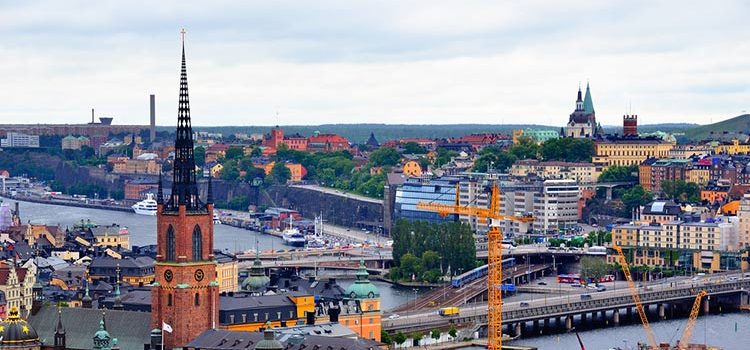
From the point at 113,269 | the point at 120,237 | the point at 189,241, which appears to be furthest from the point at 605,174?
the point at 189,241

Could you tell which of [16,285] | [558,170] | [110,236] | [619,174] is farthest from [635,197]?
[16,285]

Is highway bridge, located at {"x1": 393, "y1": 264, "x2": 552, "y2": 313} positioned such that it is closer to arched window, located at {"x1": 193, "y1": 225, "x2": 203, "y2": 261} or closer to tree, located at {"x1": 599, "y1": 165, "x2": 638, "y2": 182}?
arched window, located at {"x1": 193, "y1": 225, "x2": 203, "y2": 261}

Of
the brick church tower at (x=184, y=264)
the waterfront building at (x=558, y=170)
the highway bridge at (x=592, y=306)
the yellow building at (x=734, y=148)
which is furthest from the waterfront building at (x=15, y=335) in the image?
the yellow building at (x=734, y=148)

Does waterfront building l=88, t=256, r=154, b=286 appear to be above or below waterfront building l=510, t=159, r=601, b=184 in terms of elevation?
below

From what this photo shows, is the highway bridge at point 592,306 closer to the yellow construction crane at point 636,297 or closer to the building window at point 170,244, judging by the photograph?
the yellow construction crane at point 636,297

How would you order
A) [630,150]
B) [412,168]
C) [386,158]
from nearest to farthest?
1. [630,150]
2. [412,168]
3. [386,158]

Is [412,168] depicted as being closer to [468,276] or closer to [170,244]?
[468,276]

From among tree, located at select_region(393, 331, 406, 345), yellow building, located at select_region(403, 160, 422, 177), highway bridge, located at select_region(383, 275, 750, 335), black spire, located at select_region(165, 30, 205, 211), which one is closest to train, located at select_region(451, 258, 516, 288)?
highway bridge, located at select_region(383, 275, 750, 335)
